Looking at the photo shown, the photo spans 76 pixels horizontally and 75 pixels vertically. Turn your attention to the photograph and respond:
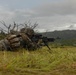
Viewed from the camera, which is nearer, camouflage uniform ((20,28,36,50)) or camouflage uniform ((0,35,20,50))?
camouflage uniform ((0,35,20,50))

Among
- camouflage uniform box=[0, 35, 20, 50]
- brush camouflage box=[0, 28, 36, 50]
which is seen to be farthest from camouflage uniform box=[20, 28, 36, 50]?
camouflage uniform box=[0, 35, 20, 50]

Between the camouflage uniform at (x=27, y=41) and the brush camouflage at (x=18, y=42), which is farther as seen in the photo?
the camouflage uniform at (x=27, y=41)

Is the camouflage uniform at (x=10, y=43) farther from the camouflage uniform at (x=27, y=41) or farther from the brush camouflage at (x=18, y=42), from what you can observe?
the camouflage uniform at (x=27, y=41)

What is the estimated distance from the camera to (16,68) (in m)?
5.85

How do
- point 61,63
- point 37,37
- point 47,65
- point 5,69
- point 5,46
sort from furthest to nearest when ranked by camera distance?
point 37,37
point 5,46
point 61,63
point 47,65
point 5,69

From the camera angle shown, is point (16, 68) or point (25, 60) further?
point (25, 60)

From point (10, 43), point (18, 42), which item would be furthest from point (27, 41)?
point (10, 43)

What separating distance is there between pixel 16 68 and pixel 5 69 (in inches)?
11.0

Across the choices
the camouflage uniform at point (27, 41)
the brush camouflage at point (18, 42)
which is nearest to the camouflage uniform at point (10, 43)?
the brush camouflage at point (18, 42)

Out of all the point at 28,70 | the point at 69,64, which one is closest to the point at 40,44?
the point at 69,64

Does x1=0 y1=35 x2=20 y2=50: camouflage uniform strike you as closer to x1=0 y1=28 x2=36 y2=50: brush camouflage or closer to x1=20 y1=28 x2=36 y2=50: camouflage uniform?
x1=0 y1=28 x2=36 y2=50: brush camouflage

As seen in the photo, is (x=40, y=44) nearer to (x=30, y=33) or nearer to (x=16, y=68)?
(x=30, y=33)

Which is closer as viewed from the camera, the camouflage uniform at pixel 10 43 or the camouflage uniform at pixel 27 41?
the camouflage uniform at pixel 10 43

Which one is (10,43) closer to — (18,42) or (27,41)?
(18,42)
